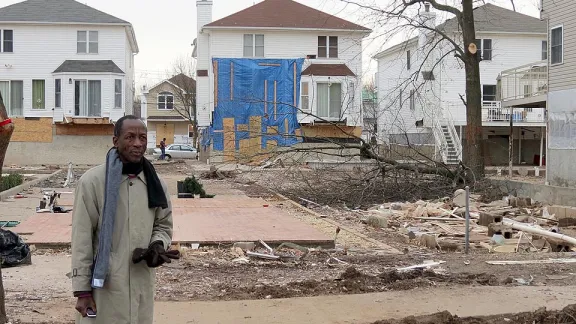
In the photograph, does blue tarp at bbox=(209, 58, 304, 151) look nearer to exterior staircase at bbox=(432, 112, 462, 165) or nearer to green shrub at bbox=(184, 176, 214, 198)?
exterior staircase at bbox=(432, 112, 462, 165)

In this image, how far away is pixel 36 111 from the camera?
46750 mm

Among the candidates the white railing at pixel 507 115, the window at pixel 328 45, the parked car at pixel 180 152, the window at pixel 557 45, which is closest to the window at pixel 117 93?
the parked car at pixel 180 152

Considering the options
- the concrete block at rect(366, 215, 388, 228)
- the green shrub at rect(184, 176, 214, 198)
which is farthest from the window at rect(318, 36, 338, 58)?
the concrete block at rect(366, 215, 388, 228)

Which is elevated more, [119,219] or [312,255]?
[119,219]

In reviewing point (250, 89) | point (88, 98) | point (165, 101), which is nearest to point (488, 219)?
point (250, 89)

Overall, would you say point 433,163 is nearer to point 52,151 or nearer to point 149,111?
point 52,151

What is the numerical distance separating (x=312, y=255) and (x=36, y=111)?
3866 centimetres

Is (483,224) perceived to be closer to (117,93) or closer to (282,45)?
(282,45)

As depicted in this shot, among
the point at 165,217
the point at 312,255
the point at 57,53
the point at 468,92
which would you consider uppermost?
the point at 57,53

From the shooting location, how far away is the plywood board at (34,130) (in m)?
46.6

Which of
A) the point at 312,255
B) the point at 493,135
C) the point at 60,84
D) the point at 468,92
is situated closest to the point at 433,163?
the point at 468,92

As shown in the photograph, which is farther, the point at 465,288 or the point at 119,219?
the point at 465,288

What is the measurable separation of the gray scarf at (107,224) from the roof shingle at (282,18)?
43230 millimetres

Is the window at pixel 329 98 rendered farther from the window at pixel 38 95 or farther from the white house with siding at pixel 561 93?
the white house with siding at pixel 561 93
